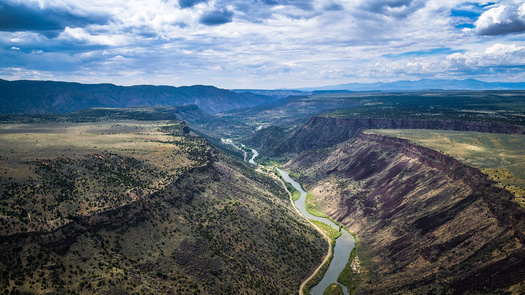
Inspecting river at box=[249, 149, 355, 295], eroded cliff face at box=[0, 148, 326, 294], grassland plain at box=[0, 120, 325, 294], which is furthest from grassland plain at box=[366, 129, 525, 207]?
grassland plain at box=[0, 120, 325, 294]

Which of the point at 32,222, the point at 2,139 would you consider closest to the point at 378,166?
the point at 32,222

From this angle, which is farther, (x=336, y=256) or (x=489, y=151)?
(x=489, y=151)

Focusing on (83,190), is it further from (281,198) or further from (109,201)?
(281,198)

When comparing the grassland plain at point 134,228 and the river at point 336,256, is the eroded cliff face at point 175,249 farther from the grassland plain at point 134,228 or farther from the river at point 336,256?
the river at point 336,256

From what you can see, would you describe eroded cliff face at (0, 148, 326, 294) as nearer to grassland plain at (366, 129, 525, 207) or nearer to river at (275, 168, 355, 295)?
river at (275, 168, 355, 295)

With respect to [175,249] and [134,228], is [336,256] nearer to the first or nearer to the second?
[175,249]

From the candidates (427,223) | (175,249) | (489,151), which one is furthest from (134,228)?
(489,151)
